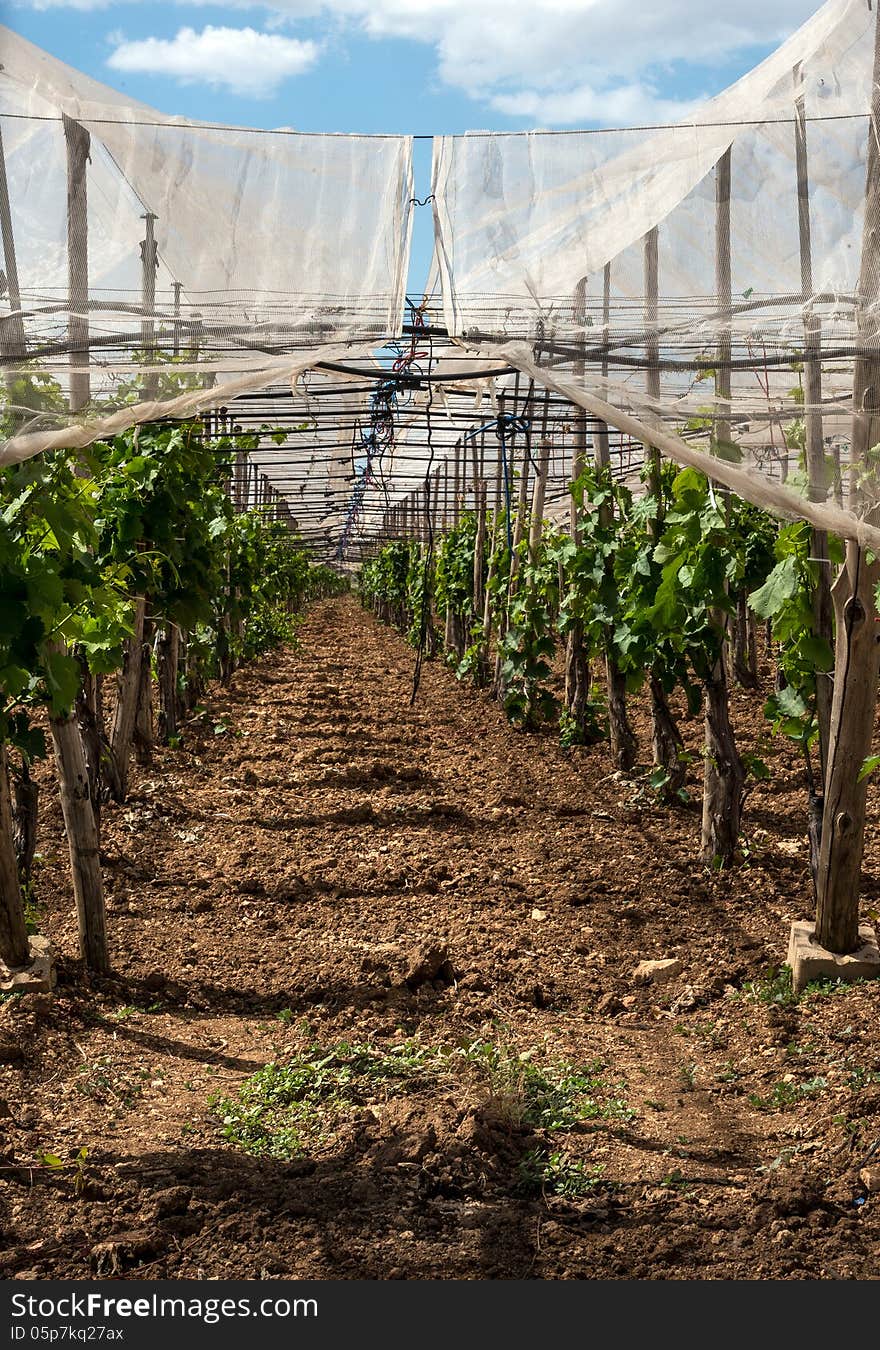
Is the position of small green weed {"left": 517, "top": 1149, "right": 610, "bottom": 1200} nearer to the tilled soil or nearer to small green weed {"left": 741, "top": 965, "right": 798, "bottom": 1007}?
the tilled soil

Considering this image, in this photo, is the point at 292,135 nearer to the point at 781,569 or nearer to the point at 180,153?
the point at 180,153

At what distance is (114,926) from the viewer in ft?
18.7

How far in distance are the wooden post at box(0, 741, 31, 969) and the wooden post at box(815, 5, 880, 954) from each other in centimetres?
288

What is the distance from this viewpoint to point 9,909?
4520 mm

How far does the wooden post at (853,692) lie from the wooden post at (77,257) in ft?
7.73

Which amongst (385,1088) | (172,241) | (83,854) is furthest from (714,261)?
(83,854)

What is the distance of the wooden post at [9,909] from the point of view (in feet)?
14.8

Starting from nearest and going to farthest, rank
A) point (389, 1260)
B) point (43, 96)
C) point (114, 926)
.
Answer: point (389, 1260), point (43, 96), point (114, 926)

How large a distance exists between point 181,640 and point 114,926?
18.6ft

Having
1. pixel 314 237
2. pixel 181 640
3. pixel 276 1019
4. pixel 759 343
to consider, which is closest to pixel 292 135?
pixel 314 237

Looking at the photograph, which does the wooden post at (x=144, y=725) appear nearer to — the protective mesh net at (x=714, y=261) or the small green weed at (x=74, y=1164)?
the protective mesh net at (x=714, y=261)

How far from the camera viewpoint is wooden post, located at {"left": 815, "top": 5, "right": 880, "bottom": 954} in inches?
157

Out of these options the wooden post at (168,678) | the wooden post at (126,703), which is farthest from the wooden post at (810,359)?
the wooden post at (168,678)

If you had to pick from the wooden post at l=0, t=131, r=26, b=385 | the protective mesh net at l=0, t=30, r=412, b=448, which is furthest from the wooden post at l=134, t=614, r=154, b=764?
the wooden post at l=0, t=131, r=26, b=385
